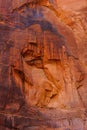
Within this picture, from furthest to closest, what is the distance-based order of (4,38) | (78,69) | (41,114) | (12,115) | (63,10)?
(63,10)
(78,69)
(4,38)
(41,114)
(12,115)

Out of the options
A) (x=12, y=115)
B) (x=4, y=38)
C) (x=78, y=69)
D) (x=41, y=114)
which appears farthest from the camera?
(x=78, y=69)

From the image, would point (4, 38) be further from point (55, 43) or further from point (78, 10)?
point (78, 10)

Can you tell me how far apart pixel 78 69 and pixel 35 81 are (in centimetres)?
216

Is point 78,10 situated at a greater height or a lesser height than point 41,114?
greater

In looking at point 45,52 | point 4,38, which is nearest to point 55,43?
point 45,52

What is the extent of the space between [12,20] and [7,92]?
3.99 m

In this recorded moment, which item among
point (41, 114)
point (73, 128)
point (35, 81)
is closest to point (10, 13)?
point (35, 81)

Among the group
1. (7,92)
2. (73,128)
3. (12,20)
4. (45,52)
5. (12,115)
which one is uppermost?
(12,20)

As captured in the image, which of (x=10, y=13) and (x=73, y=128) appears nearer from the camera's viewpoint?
(x=73, y=128)

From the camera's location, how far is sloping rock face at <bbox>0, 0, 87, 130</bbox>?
33.7 feet

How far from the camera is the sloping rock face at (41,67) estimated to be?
404 inches

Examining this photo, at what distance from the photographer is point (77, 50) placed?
12883mm

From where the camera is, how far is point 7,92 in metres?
10.1

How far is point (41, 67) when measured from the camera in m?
12.3
